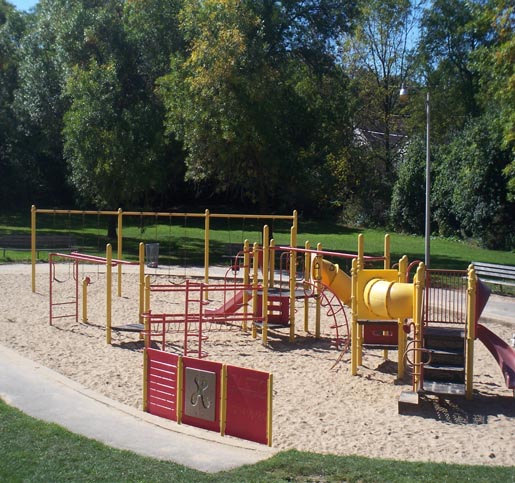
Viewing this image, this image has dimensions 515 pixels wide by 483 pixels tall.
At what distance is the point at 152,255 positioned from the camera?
23.5 meters

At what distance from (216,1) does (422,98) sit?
21439 millimetres

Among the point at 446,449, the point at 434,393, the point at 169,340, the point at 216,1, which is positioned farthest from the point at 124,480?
the point at 216,1

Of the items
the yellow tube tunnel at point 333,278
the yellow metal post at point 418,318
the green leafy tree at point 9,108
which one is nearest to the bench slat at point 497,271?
the yellow tube tunnel at point 333,278

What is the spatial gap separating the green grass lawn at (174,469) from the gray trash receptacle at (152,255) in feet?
53.7

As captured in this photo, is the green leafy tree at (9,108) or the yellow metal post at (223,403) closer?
the yellow metal post at (223,403)

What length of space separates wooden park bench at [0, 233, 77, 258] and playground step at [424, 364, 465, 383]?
16267 mm

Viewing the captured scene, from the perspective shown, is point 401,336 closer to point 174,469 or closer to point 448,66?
point 174,469

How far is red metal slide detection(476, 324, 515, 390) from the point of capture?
9.45 metres

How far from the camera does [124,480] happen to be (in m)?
5.78

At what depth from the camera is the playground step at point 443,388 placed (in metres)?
9.12

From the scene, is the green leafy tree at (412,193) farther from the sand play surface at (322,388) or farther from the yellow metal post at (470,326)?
the yellow metal post at (470,326)

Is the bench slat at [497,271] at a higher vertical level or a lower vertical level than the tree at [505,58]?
lower

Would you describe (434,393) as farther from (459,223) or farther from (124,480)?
(459,223)

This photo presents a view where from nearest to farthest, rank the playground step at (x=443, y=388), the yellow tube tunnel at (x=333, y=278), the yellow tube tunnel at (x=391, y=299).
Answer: the playground step at (x=443, y=388) < the yellow tube tunnel at (x=391, y=299) < the yellow tube tunnel at (x=333, y=278)
